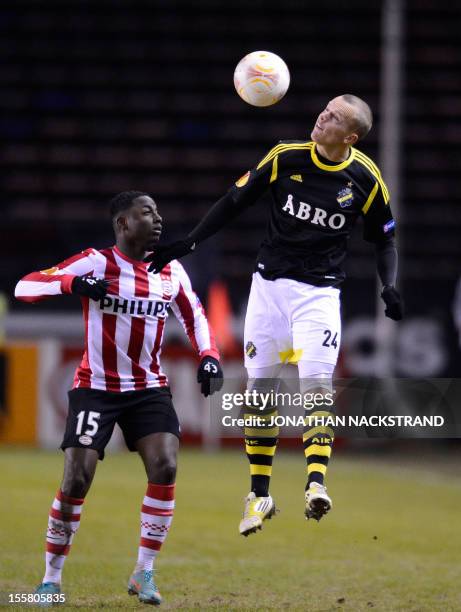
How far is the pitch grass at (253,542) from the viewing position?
253 inches

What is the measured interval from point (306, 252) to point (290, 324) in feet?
1.28

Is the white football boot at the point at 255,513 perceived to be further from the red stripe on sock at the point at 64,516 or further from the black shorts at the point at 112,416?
the red stripe on sock at the point at 64,516

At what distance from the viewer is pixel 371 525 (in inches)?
376

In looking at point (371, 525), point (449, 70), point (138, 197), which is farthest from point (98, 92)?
point (138, 197)

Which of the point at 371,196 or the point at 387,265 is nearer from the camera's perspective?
the point at 371,196

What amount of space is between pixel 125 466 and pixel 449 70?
9.98 metres

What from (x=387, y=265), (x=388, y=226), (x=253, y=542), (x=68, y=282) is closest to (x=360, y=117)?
(x=388, y=226)

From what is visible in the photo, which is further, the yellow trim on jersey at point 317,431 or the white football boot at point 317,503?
the yellow trim on jersey at point 317,431

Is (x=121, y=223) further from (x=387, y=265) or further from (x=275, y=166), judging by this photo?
(x=387, y=265)

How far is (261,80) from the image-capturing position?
6016 millimetres

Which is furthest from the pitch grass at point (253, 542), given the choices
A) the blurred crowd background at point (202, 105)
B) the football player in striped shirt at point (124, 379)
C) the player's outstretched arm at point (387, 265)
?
the blurred crowd background at point (202, 105)

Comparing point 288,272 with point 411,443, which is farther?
point 411,443

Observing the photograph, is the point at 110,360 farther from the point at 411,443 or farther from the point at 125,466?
the point at 411,443

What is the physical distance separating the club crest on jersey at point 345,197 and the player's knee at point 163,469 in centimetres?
155
